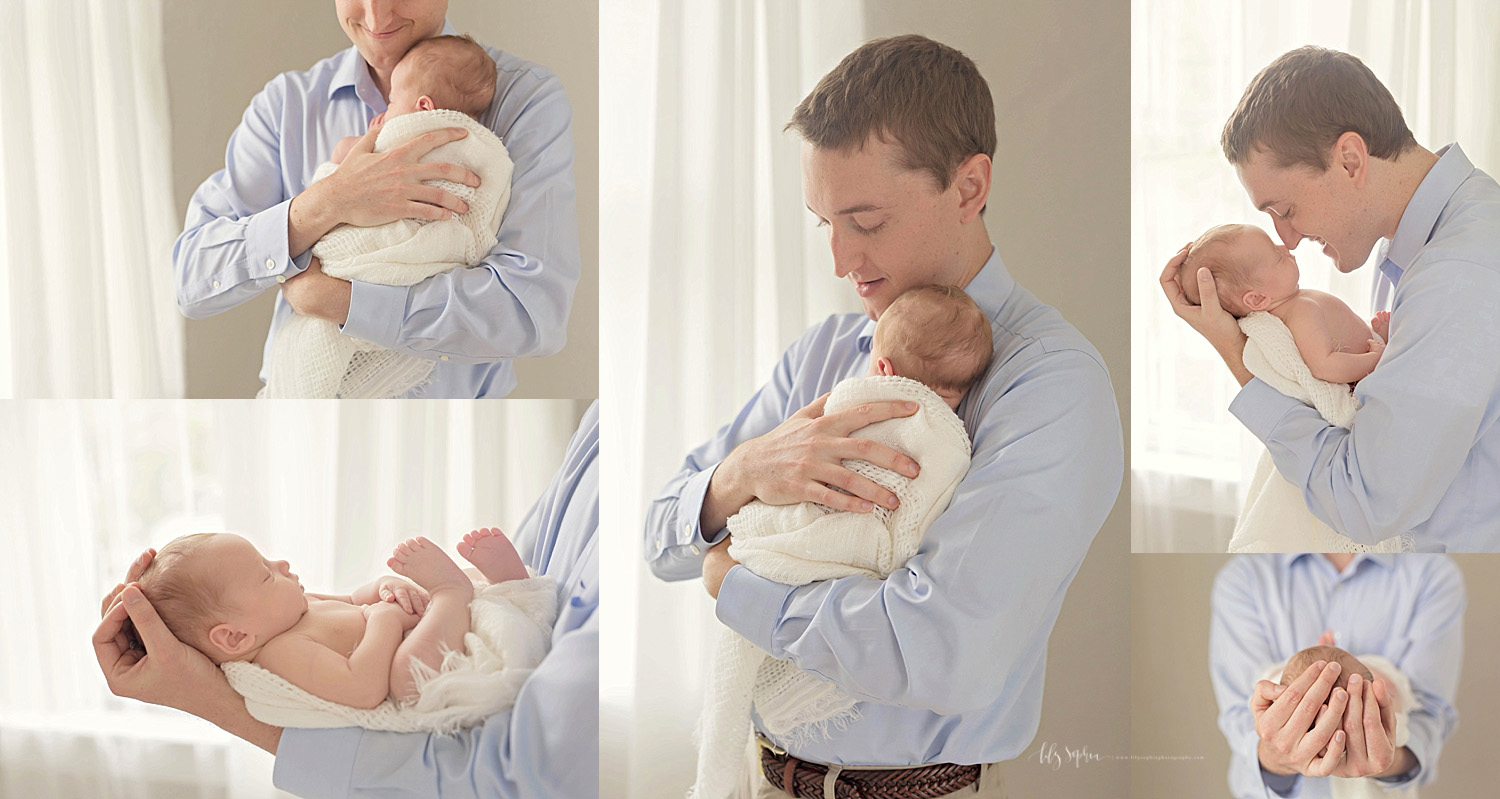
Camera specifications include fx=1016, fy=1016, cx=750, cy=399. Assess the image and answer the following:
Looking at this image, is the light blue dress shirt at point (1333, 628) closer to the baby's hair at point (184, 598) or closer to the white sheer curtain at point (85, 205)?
the baby's hair at point (184, 598)

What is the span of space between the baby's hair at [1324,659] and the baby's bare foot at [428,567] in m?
1.50

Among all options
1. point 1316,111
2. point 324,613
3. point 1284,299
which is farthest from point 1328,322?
point 324,613

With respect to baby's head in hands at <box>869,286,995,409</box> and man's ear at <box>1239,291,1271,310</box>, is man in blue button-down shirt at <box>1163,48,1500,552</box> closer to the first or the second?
man's ear at <box>1239,291,1271,310</box>

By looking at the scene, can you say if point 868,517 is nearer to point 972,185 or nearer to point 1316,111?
point 972,185

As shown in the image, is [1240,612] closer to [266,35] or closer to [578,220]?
[578,220]

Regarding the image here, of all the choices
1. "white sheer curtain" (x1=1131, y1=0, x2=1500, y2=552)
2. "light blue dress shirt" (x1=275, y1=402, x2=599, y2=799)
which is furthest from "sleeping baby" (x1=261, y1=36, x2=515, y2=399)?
"white sheer curtain" (x1=1131, y1=0, x2=1500, y2=552)

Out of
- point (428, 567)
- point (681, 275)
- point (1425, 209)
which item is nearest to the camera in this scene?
point (1425, 209)

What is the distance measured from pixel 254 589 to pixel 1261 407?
5.85ft

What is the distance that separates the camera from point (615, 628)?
6.91 ft

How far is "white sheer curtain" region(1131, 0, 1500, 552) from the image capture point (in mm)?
1664

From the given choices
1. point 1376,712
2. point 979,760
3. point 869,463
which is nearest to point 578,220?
point 869,463

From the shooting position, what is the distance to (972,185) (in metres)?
1.67

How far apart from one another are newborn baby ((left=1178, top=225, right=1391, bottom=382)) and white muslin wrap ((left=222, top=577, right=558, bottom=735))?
1334mm

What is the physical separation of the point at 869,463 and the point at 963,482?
0.14 metres
